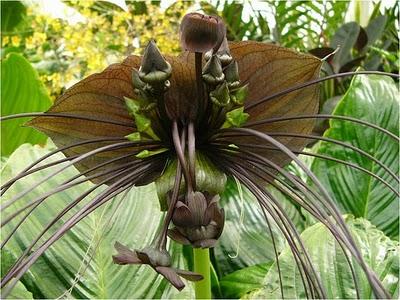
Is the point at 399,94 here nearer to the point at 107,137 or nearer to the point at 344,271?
the point at 344,271

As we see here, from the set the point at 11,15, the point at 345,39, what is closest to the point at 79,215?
the point at 345,39

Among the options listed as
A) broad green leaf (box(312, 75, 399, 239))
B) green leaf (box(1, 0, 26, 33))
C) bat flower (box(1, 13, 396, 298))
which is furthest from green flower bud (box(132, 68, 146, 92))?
green leaf (box(1, 0, 26, 33))

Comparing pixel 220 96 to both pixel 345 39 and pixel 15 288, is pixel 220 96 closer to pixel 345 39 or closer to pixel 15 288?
pixel 15 288

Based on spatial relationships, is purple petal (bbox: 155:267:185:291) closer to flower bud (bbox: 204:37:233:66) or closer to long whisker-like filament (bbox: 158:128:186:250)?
long whisker-like filament (bbox: 158:128:186:250)

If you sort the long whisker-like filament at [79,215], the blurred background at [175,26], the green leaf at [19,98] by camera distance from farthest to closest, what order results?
1. the blurred background at [175,26]
2. the green leaf at [19,98]
3. the long whisker-like filament at [79,215]

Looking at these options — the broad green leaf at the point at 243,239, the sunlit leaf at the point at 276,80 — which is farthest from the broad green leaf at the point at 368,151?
the sunlit leaf at the point at 276,80

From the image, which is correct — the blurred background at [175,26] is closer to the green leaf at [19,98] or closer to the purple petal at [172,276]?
the green leaf at [19,98]
